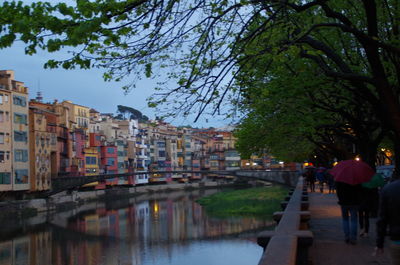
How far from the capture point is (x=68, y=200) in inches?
2847

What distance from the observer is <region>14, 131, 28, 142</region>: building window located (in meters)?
62.9

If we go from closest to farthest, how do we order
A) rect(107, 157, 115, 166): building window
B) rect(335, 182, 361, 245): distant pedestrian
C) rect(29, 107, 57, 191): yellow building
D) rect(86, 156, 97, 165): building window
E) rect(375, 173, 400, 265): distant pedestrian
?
rect(375, 173, 400, 265): distant pedestrian → rect(335, 182, 361, 245): distant pedestrian → rect(29, 107, 57, 191): yellow building → rect(86, 156, 97, 165): building window → rect(107, 157, 115, 166): building window

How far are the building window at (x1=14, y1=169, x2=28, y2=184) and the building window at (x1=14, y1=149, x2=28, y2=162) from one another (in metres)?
1.29

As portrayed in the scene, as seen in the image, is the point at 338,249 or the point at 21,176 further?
the point at 21,176

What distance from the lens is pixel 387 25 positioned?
1562 centimetres

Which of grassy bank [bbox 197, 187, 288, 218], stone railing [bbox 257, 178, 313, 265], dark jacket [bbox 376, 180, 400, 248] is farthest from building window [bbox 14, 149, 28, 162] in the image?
dark jacket [bbox 376, 180, 400, 248]

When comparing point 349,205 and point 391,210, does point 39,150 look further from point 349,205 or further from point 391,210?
point 391,210

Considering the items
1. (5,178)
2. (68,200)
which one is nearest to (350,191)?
(5,178)

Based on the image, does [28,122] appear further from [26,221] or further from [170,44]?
[170,44]

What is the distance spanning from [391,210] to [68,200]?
69.5m

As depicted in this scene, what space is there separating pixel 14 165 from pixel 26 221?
40.0 ft

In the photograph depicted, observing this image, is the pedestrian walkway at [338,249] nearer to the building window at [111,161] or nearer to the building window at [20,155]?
the building window at [20,155]

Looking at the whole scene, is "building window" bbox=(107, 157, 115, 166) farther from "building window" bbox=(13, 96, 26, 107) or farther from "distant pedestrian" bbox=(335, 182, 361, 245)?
"distant pedestrian" bbox=(335, 182, 361, 245)

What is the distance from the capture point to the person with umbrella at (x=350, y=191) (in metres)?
11.6
